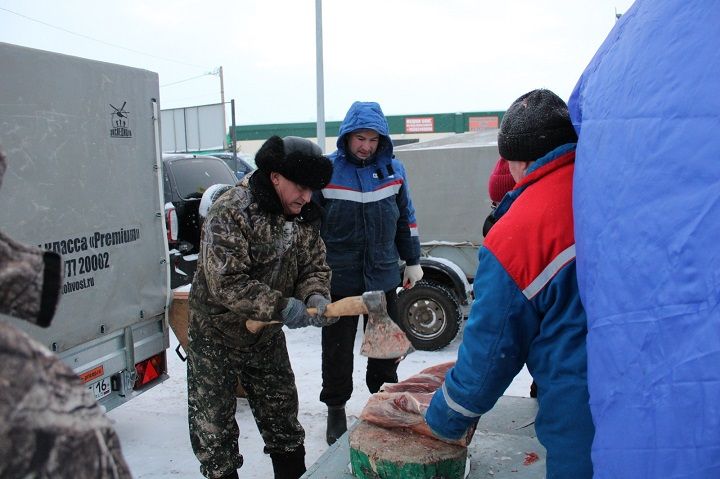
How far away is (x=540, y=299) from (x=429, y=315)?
14.3 ft

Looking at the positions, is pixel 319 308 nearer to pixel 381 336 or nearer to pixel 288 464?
pixel 381 336

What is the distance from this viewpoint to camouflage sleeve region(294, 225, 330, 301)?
3.15 meters

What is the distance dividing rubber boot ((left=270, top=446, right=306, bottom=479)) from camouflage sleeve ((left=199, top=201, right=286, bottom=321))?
84cm

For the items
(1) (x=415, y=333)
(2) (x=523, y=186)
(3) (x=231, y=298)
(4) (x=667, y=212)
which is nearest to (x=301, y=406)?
(1) (x=415, y=333)

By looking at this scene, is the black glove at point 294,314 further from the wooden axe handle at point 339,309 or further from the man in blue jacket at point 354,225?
the man in blue jacket at point 354,225

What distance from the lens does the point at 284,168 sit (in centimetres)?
279

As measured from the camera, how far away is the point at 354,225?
4012 mm

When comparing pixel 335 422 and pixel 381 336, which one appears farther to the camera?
pixel 335 422

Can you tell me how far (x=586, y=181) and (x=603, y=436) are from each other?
647 millimetres

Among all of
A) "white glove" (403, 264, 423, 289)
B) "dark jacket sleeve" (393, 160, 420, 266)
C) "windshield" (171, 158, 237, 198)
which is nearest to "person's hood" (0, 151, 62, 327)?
"dark jacket sleeve" (393, 160, 420, 266)

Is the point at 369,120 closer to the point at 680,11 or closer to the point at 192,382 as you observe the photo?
the point at 192,382

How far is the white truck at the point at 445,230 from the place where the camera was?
6070mm

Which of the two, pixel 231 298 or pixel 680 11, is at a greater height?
pixel 680 11

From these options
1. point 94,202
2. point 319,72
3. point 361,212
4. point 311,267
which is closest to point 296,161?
point 311,267
